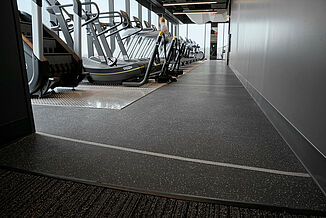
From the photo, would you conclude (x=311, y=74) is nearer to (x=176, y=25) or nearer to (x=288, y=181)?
(x=288, y=181)

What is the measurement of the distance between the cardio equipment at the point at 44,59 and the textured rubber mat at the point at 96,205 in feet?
6.89

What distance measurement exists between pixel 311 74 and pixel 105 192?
118 centimetres

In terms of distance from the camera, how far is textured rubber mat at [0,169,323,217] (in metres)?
0.88

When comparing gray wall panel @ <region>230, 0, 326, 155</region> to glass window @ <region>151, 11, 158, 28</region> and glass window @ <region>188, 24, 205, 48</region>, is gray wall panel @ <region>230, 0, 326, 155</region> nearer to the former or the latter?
glass window @ <region>151, 11, 158, 28</region>

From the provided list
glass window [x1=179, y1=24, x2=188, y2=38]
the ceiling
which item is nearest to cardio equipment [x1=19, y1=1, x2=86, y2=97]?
the ceiling

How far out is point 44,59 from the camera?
287cm

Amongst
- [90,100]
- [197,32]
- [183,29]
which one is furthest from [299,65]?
[183,29]

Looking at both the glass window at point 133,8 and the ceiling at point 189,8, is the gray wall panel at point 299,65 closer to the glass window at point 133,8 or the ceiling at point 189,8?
the glass window at point 133,8

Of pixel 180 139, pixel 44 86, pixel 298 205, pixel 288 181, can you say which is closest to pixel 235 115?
pixel 180 139

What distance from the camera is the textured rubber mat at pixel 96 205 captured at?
88 cm

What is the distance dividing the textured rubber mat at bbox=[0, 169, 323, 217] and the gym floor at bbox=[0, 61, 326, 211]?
52mm

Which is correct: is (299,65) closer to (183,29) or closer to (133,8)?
(133,8)

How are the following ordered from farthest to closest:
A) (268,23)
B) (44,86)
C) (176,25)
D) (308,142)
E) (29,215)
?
(176,25), (44,86), (268,23), (308,142), (29,215)

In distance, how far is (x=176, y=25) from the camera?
1928cm
